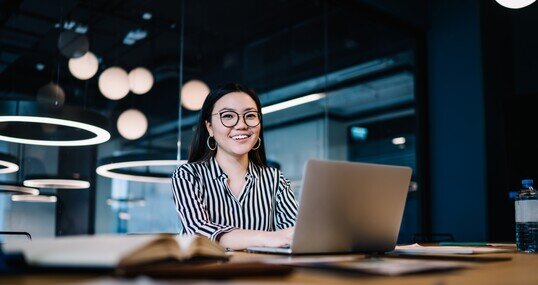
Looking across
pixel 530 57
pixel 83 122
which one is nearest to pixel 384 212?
pixel 83 122

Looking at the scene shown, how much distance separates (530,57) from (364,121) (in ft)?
5.41

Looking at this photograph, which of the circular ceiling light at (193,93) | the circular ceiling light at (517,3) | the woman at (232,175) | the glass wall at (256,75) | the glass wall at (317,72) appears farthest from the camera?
the glass wall at (317,72)

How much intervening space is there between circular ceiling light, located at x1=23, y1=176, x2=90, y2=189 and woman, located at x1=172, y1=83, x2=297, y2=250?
139cm

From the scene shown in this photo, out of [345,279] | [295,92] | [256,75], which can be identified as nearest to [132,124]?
[256,75]

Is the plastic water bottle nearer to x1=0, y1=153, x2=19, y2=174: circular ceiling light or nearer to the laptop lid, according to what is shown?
the laptop lid

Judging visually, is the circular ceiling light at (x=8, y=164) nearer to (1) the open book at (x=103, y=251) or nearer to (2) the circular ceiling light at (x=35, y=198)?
(2) the circular ceiling light at (x=35, y=198)

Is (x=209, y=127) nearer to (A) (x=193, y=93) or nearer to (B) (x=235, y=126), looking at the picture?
(B) (x=235, y=126)

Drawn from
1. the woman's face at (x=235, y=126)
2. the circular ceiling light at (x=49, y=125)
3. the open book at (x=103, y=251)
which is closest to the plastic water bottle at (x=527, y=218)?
the woman's face at (x=235, y=126)

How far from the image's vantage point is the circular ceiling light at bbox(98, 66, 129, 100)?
11.9ft

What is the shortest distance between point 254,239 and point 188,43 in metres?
2.85

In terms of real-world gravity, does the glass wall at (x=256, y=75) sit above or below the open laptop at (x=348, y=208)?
above

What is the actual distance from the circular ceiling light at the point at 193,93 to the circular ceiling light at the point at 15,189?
1300 mm

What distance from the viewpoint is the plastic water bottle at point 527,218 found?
167 centimetres

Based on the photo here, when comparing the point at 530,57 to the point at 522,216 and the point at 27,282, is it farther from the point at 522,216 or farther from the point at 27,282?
the point at 27,282
